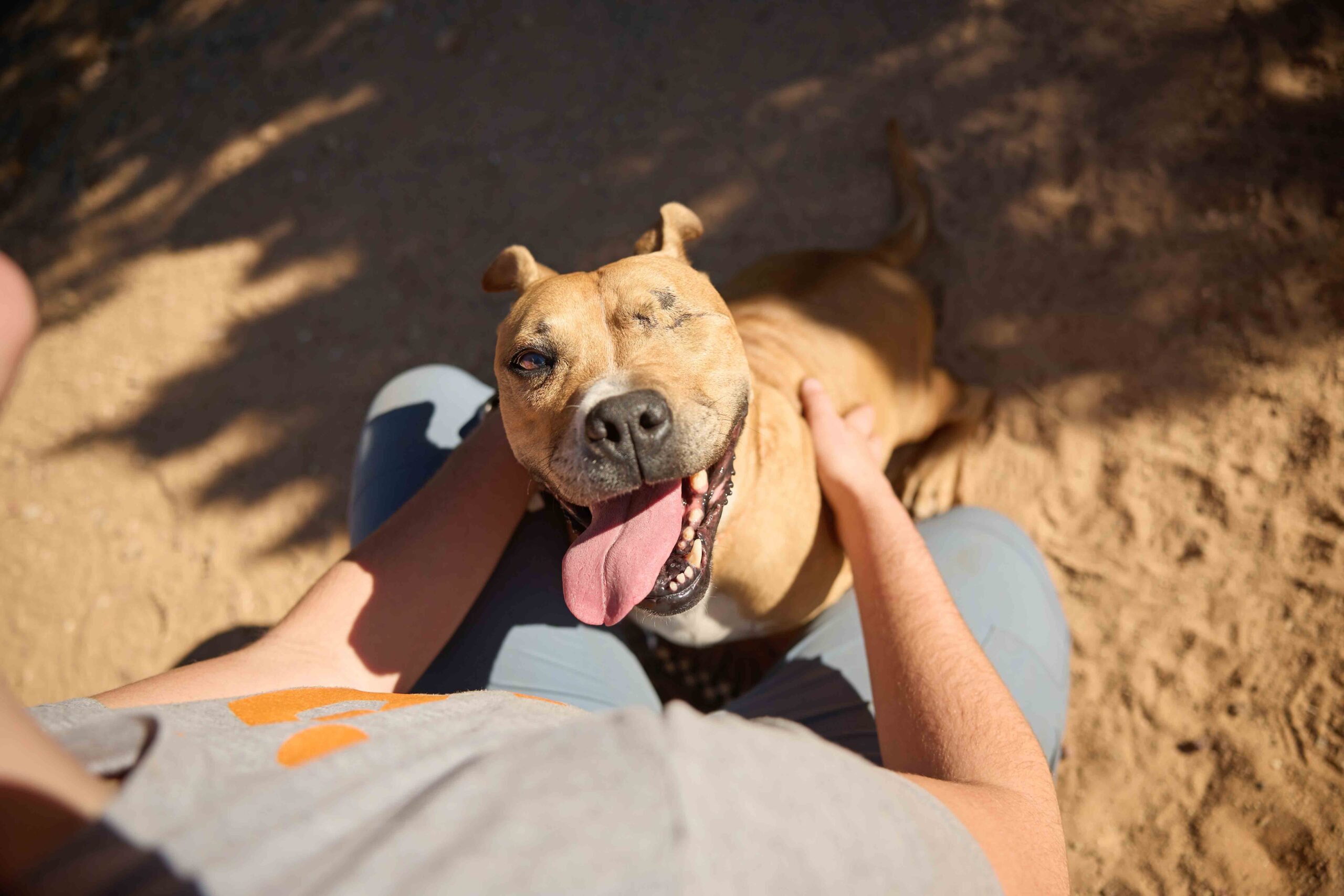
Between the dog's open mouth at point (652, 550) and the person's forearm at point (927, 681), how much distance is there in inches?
19.0

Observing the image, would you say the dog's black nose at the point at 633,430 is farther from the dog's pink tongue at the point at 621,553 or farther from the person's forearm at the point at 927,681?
the person's forearm at the point at 927,681

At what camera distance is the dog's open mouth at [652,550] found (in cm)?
206

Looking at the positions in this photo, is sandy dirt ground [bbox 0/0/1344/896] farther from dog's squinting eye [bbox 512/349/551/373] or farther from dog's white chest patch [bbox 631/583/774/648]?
dog's squinting eye [bbox 512/349/551/373]

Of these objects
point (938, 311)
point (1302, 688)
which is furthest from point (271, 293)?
point (1302, 688)

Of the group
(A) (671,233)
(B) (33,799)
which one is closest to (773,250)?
(A) (671,233)

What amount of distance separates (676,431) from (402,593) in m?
0.98

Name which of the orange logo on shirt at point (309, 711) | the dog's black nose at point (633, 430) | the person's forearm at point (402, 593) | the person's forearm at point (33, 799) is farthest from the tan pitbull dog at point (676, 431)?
the person's forearm at point (33, 799)

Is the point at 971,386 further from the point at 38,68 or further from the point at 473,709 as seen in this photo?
the point at 38,68

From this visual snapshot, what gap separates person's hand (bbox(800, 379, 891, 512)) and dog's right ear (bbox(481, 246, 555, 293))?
1.08 m

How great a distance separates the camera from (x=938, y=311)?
3.99m

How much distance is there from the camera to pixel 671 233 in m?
2.69

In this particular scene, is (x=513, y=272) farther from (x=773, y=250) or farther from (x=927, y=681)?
(x=773, y=250)

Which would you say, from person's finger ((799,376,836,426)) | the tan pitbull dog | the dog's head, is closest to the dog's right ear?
the tan pitbull dog

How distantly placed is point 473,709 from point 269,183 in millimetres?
5302
